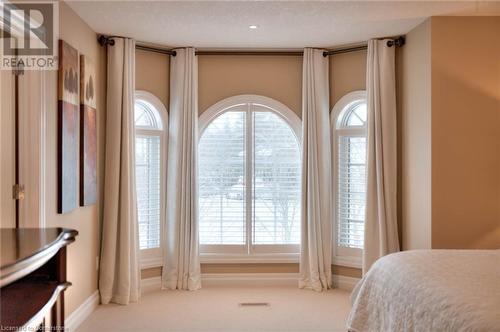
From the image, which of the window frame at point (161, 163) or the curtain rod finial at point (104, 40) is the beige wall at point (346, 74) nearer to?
the window frame at point (161, 163)

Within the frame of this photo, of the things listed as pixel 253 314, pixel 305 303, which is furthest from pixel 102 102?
pixel 305 303

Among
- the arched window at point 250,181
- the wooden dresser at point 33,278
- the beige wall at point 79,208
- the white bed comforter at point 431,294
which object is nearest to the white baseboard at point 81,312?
the beige wall at point 79,208

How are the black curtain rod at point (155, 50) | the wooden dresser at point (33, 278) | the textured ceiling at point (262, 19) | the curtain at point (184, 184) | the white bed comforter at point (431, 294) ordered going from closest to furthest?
the wooden dresser at point (33, 278) → the white bed comforter at point (431, 294) → the textured ceiling at point (262, 19) → the black curtain rod at point (155, 50) → the curtain at point (184, 184)

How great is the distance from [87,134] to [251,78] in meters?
2.04

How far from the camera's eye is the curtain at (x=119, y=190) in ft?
14.6

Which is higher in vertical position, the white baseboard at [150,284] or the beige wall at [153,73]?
the beige wall at [153,73]

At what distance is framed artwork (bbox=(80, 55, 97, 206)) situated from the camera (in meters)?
3.93

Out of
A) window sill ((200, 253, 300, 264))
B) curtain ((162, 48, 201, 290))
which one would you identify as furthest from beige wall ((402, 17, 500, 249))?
curtain ((162, 48, 201, 290))

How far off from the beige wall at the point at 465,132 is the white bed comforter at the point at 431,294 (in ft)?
3.13

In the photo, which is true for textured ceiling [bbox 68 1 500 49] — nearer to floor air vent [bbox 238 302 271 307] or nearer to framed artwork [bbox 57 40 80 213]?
framed artwork [bbox 57 40 80 213]

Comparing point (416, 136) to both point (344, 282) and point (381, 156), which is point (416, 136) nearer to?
point (381, 156)

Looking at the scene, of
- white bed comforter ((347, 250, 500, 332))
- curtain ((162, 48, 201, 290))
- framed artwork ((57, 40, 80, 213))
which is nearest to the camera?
white bed comforter ((347, 250, 500, 332))

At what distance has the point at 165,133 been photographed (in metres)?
5.07

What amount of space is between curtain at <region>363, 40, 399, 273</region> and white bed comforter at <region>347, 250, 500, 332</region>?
1.41m
